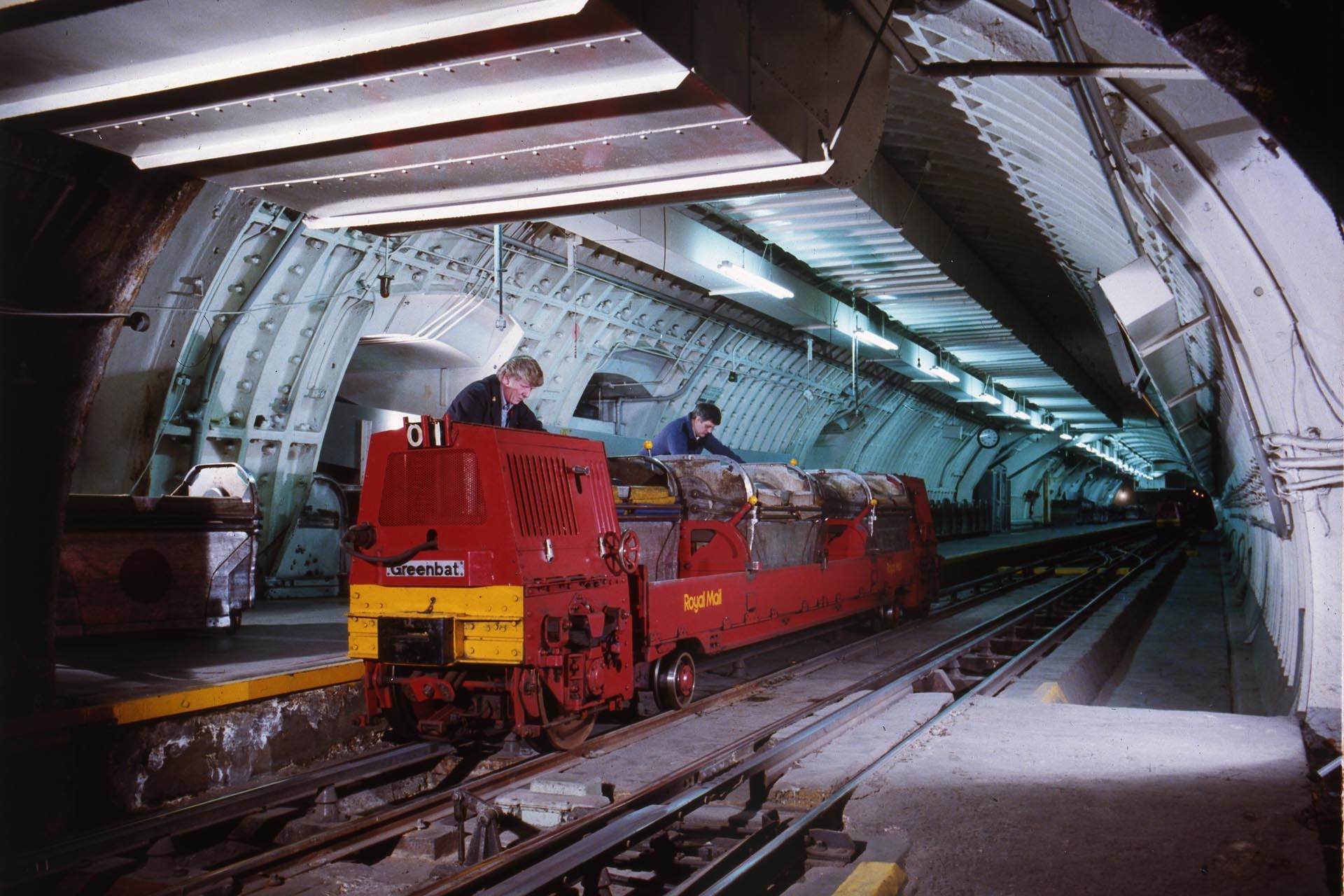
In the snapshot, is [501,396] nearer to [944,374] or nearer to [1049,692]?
[1049,692]

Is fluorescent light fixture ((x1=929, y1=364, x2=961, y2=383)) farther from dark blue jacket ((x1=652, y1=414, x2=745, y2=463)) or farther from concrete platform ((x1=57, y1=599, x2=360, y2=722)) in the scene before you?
concrete platform ((x1=57, y1=599, x2=360, y2=722))

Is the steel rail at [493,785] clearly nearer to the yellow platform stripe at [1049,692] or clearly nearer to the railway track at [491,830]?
the railway track at [491,830]

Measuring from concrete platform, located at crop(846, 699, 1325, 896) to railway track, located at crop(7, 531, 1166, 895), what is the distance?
555 millimetres

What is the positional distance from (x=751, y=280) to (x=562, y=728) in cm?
717

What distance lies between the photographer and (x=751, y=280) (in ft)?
39.2

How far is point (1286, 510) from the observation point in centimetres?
604

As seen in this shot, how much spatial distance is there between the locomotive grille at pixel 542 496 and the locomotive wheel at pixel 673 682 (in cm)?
160

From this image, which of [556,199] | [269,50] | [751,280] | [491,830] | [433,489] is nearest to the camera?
[269,50]

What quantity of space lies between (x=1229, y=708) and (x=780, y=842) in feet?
26.7

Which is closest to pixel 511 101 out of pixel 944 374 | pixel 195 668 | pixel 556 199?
pixel 556 199

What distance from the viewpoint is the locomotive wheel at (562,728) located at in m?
5.89

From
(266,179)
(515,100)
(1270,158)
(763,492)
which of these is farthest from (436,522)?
(1270,158)

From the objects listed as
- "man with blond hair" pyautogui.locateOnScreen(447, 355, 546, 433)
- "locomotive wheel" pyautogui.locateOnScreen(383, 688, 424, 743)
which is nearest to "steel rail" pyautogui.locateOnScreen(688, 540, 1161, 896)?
"locomotive wheel" pyautogui.locateOnScreen(383, 688, 424, 743)

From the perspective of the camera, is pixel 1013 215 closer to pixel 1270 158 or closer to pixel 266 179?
pixel 1270 158
